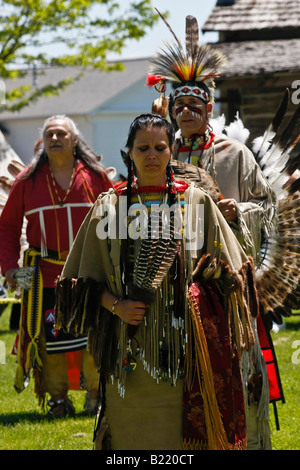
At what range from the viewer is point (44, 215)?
5.05 metres

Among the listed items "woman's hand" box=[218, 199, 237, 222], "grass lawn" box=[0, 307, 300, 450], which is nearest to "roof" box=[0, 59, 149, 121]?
"grass lawn" box=[0, 307, 300, 450]

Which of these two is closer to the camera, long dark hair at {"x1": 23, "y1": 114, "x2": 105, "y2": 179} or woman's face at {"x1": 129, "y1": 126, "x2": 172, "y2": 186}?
woman's face at {"x1": 129, "y1": 126, "x2": 172, "y2": 186}

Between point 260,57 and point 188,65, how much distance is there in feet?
17.7

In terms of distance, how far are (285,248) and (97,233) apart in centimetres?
151

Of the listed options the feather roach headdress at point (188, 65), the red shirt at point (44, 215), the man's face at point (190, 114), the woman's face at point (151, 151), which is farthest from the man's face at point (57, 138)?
the woman's face at point (151, 151)

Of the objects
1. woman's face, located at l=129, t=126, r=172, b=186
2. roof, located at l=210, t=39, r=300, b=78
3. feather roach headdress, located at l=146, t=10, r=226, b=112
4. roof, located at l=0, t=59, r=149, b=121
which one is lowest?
woman's face, located at l=129, t=126, r=172, b=186

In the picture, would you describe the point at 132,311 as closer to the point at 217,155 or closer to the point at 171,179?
the point at 171,179

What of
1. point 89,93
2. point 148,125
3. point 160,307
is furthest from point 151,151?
point 89,93

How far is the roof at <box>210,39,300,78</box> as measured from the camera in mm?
8454

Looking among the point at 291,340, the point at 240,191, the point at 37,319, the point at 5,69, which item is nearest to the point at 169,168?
the point at 240,191

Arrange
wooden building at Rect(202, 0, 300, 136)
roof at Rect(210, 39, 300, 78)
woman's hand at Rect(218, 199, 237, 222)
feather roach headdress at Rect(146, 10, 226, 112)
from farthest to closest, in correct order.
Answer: wooden building at Rect(202, 0, 300, 136) < roof at Rect(210, 39, 300, 78) < feather roach headdress at Rect(146, 10, 226, 112) < woman's hand at Rect(218, 199, 237, 222)

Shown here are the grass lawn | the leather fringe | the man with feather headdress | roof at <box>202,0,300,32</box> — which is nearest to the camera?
the leather fringe

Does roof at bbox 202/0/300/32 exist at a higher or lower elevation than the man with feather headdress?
higher

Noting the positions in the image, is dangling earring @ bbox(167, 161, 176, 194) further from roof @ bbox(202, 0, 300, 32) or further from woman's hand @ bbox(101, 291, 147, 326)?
roof @ bbox(202, 0, 300, 32)
